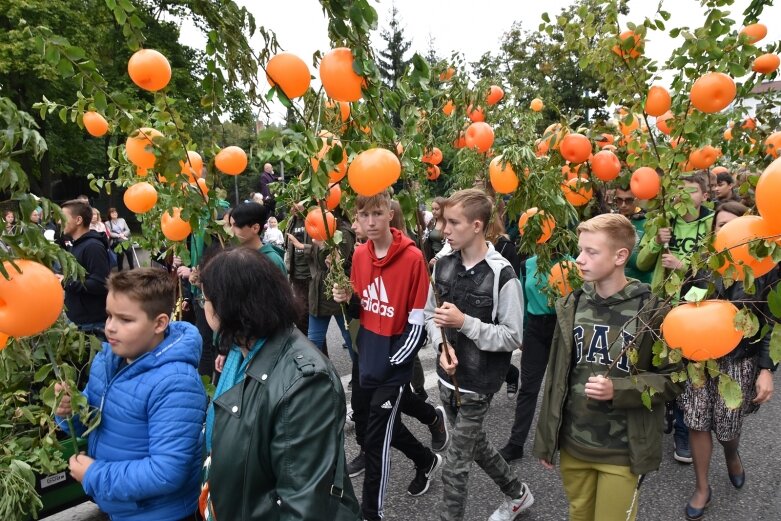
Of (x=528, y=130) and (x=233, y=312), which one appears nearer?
(x=233, y=312)

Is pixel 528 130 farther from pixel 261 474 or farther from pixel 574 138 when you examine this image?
pixel 261 474

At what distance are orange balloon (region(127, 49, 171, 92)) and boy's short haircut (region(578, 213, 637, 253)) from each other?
204cm

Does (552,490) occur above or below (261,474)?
below

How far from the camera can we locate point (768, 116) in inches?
176

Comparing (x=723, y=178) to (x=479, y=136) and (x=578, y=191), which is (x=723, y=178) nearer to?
(x=578, y=191)

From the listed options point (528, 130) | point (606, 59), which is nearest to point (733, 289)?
point (606, 59)

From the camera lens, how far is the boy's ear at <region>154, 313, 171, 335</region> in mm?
1991

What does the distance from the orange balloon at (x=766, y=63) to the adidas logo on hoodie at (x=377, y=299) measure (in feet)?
8.62

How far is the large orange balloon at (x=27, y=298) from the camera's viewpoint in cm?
147

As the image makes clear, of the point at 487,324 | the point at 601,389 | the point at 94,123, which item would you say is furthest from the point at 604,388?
the point at 94,123

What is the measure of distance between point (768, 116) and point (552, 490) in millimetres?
3518

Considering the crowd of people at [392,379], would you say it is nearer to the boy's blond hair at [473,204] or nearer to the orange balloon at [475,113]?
the boy's blond hair at [473,204]

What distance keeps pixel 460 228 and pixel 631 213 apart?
2.12 metres

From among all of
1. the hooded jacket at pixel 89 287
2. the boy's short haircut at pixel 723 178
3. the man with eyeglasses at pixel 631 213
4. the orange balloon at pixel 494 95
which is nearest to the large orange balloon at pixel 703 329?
the man with eyeglasses at pixel 631 213
